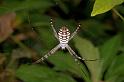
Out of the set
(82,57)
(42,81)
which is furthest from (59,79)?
(82,57)

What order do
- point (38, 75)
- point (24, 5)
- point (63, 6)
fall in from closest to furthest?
point (38, 75)
point (24, 5)
point (63, 6)

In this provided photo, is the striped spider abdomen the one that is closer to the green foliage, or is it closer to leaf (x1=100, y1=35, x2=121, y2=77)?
the green foliage

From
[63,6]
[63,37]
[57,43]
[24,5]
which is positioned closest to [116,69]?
[63,37]

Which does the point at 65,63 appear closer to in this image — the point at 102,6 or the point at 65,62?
the point at 65,62

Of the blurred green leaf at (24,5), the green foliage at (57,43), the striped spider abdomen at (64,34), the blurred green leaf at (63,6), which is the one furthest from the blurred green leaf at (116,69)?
the blurred green leaf at (63,6)

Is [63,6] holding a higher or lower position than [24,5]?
lower

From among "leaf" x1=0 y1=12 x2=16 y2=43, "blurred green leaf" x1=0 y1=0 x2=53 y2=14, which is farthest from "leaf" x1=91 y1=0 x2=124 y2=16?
"leaf" x1=0 y1=12 x2=16 y2=43
